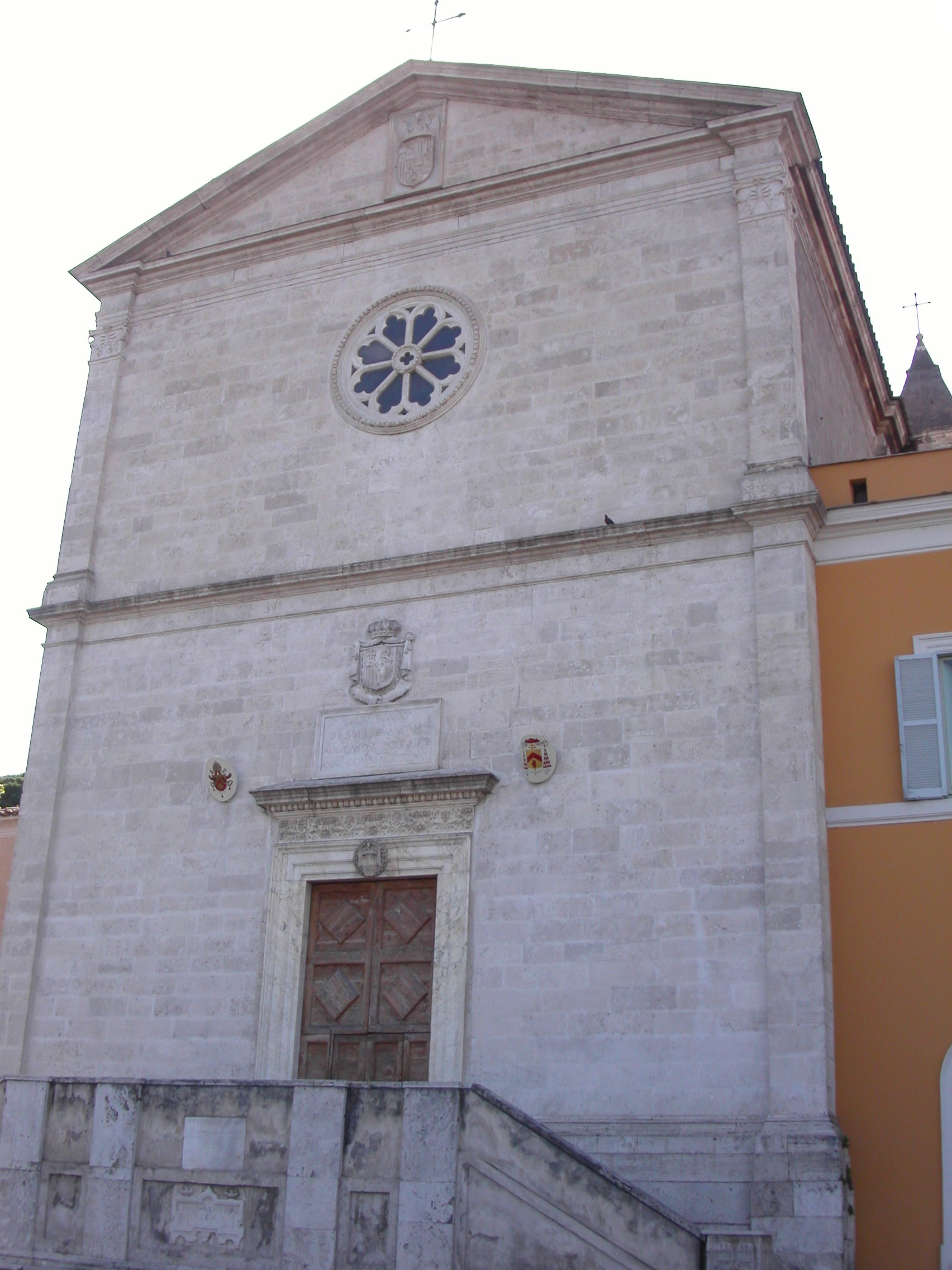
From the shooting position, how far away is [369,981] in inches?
551

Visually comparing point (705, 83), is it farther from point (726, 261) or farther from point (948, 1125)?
point (948, 1125)

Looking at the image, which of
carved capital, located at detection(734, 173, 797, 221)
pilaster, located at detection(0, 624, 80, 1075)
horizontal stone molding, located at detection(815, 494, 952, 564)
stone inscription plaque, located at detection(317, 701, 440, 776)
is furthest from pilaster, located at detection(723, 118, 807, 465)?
pilaster, located at detection(0, 624, 80, 1075)

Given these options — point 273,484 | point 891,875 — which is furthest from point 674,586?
point 273,484

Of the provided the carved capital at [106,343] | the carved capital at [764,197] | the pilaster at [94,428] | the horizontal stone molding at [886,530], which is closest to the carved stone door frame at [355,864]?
the horizontal stone molding at [886,530]

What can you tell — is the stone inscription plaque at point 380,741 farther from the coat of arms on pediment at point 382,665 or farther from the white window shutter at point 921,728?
the white window shutter at point 921,728

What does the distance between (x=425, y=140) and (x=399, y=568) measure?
5.67m

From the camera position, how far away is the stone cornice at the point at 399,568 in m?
14.1

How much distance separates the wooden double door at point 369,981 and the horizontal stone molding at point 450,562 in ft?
10.4

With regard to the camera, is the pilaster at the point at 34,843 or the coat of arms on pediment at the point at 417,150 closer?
the pilaster at the point at 34,843

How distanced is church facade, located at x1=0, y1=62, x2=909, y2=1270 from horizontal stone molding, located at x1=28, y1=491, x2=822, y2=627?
0.14 feet

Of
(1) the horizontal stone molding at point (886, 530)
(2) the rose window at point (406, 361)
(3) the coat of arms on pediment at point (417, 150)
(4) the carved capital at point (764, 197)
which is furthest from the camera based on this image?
(3) the coat of arms on pediment at point (417, 150)

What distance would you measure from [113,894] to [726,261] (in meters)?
9.08

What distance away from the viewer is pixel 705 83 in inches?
621

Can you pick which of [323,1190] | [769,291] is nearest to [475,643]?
[769,291]
